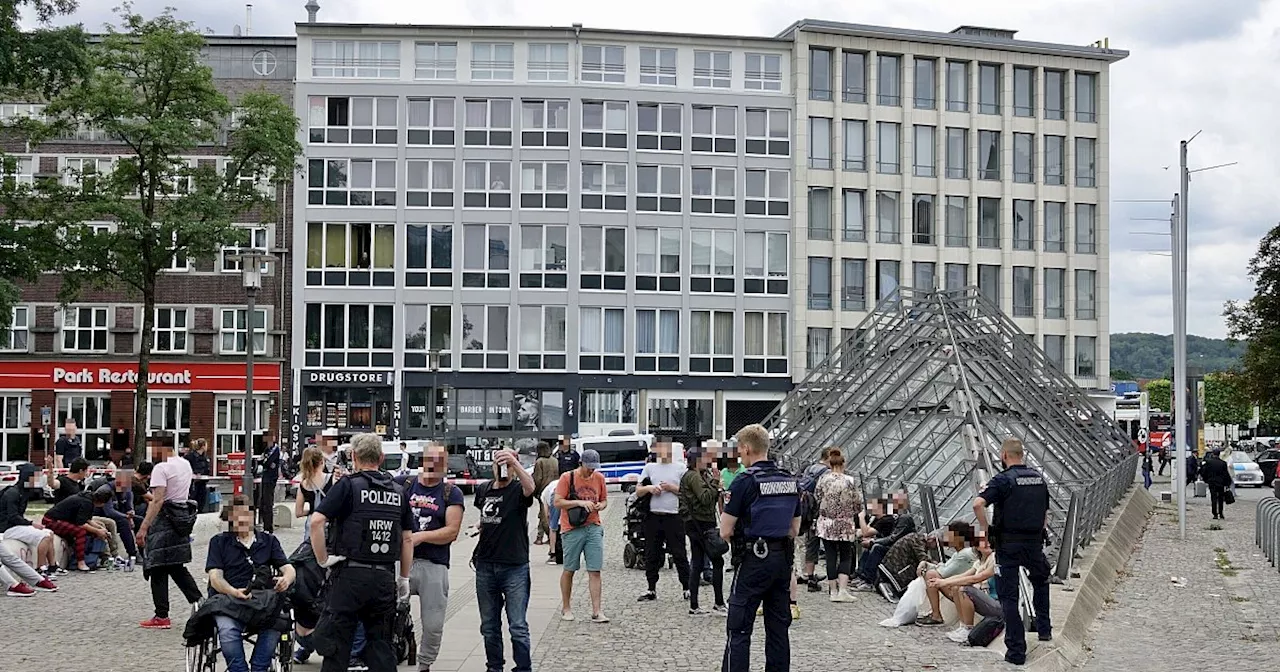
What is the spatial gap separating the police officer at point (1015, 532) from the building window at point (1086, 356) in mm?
54117

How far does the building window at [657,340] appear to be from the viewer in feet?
192

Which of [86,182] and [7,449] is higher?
[86,182]

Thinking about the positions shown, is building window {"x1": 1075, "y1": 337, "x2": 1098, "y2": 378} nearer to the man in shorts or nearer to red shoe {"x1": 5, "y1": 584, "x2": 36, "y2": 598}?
the man in shorts

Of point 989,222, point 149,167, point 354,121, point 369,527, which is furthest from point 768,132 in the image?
point 369,527

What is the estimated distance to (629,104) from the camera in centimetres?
5825

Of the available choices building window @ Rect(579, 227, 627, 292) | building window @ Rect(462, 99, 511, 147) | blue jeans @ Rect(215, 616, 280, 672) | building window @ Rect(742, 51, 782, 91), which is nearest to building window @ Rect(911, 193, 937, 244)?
building window @ Rect(742, 51, 782, 91)

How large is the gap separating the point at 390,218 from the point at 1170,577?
39.3 m

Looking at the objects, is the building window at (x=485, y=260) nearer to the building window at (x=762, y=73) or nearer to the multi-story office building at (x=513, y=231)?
the multi-story office building at (x=513, y=231)

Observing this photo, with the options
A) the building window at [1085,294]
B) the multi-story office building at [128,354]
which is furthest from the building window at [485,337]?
the building window at [1085,294]

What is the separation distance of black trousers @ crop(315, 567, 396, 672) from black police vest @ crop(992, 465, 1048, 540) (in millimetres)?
5628

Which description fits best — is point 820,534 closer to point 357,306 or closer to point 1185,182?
point 1185,182

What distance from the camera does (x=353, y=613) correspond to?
9.46 metres

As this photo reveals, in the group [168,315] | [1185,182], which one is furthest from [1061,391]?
[168,315]

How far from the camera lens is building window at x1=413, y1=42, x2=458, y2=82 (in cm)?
5794
